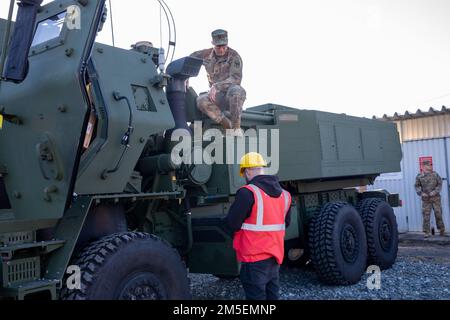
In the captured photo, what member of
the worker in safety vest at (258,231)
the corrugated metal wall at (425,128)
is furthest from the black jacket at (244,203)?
the corrugated metal wall at (425,128)

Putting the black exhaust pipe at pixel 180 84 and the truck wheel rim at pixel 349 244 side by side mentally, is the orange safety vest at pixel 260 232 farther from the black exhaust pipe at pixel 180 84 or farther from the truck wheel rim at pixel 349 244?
the truck wheel rim at pixel 349 244

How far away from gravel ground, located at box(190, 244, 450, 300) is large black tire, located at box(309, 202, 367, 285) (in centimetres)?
18

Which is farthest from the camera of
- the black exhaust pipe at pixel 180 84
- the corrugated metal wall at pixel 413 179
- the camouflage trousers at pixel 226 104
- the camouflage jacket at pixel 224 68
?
the corrugated metal wall at pixel 413 179

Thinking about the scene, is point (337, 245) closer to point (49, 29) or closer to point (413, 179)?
point (49, 29)

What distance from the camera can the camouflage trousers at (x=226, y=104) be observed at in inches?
213

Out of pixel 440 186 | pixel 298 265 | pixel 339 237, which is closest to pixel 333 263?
pixel 339 237

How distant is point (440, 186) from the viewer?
448 inches

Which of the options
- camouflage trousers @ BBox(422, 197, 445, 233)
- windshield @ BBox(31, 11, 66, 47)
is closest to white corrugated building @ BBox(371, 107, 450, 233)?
camouflage trousers @ BBox(422, 197, 445, 233)

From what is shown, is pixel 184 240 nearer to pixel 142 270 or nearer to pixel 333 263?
pixel 142 270

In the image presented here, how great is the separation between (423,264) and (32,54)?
21.7 feet

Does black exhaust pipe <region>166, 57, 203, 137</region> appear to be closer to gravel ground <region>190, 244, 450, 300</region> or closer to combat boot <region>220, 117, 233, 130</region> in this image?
combat boot <region>220, 117, 233, 130</region>

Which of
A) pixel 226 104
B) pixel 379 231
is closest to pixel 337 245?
pixel 379 231

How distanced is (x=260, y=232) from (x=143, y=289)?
3.25 ft

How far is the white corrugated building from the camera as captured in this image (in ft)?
38.9
